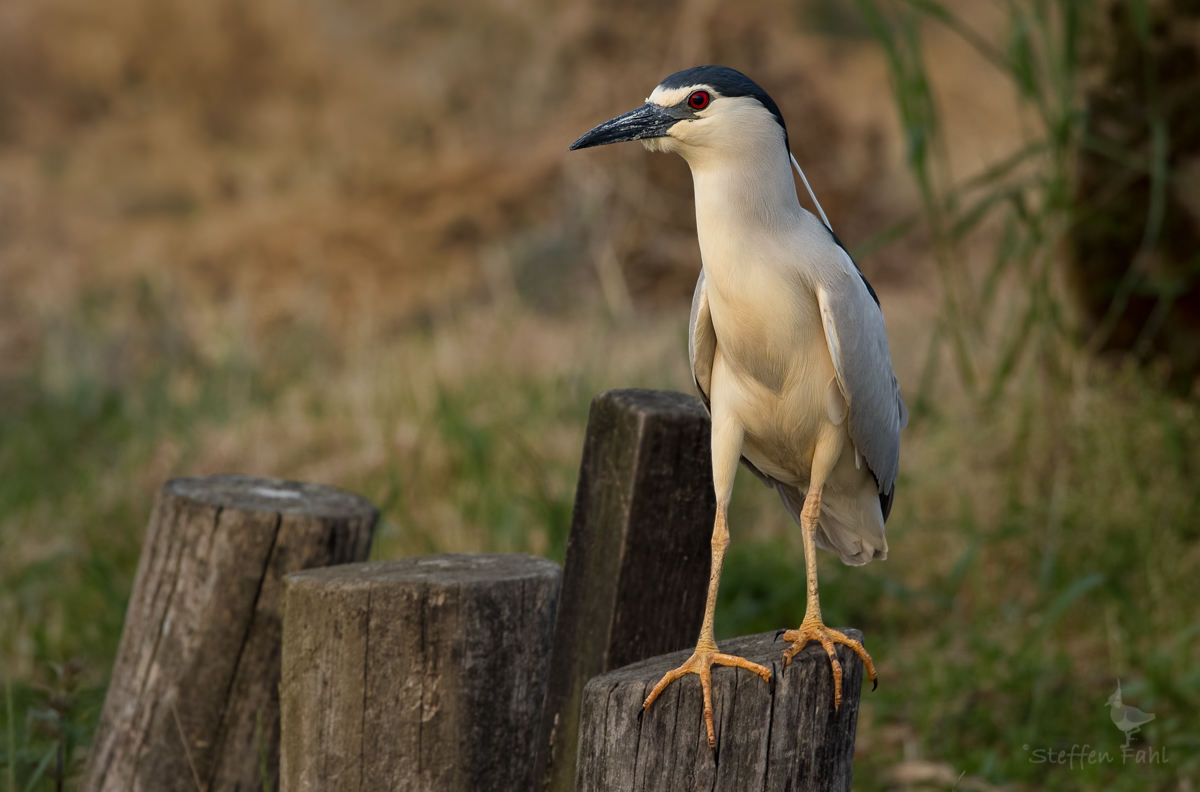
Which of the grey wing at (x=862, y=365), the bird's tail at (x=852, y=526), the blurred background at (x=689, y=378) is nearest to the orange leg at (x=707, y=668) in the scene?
the grey wing at (x=862, y=365)

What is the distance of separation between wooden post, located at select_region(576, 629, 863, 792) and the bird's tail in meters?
0.65

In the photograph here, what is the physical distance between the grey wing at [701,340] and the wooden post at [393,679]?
0.53 meters

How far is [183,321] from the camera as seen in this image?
7496 mm

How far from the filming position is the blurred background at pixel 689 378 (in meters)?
3.47

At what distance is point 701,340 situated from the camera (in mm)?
2150

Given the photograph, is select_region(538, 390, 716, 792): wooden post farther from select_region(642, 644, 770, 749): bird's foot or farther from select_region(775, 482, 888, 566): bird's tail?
select_region(642, 644, 770, 749): bird's foot

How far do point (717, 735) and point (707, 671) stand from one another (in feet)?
0.31

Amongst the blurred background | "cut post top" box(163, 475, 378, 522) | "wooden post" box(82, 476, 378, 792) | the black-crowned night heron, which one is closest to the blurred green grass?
the blurred background

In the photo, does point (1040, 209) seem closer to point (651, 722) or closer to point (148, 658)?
point (651, 722)

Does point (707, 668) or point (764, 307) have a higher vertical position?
point (764, 307)

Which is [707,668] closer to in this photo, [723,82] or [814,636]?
[814,636]

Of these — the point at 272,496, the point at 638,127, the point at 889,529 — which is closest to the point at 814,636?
the point at 638,127

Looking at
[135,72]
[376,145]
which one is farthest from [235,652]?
[135,72]

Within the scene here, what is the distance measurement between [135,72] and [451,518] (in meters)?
12.2
